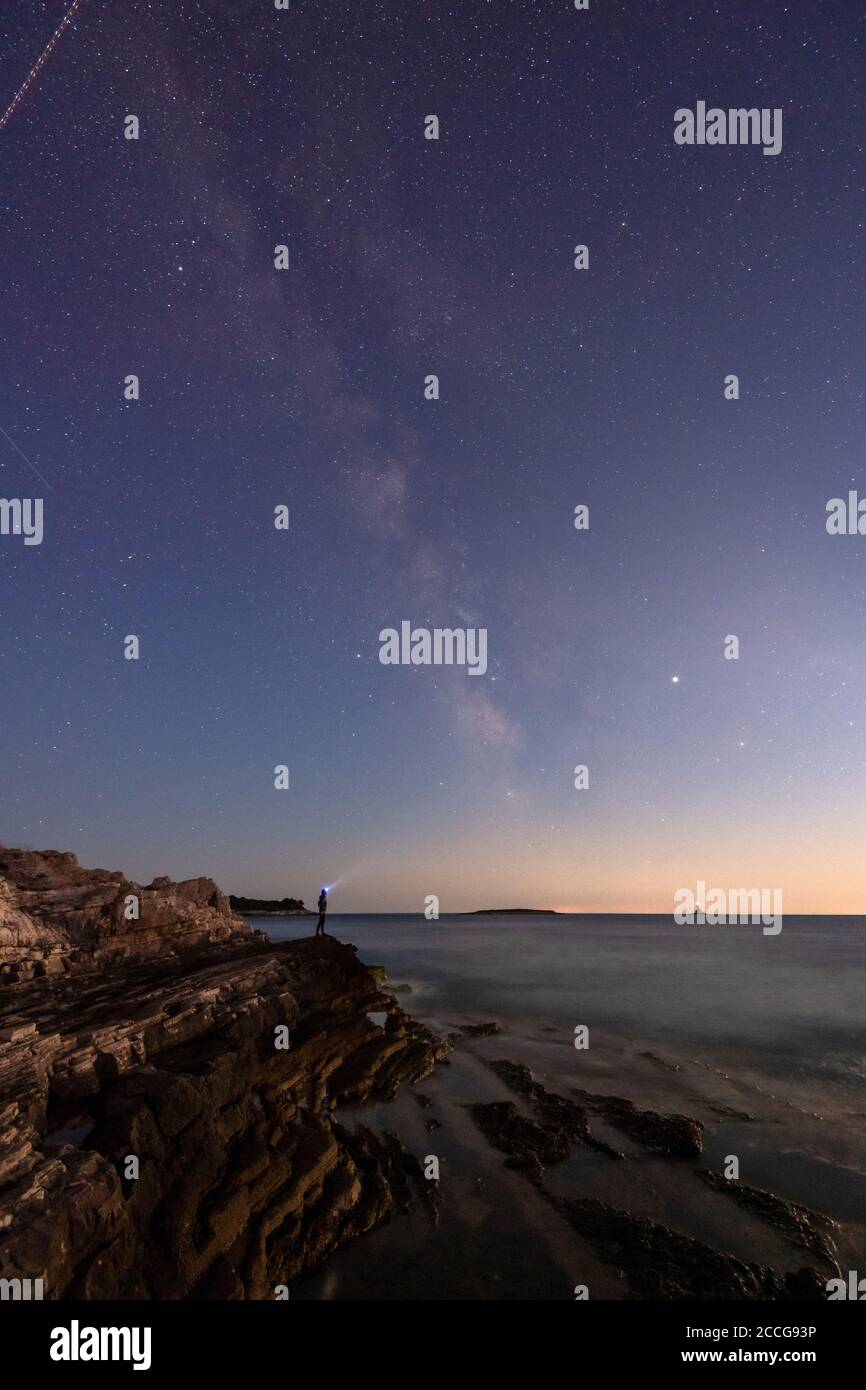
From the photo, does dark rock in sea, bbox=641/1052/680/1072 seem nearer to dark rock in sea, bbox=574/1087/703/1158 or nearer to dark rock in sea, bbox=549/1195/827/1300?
dark rock in sea, bbox=574/1087/703/1158

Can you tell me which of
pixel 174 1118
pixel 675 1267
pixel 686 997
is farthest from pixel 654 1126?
pixel 686 997

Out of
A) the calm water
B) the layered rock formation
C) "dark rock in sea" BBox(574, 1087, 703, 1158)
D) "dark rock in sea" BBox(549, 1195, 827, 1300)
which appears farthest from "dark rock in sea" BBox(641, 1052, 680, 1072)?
"dark rock in sea" BBox(549, 1195, 827, 1300)

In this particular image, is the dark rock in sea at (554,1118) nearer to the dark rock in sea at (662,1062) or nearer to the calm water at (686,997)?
the dark rock in sea at (662,1062)

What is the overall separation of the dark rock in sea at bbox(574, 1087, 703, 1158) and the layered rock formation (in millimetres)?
6475

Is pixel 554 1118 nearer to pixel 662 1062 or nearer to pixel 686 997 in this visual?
pixel 662 1062

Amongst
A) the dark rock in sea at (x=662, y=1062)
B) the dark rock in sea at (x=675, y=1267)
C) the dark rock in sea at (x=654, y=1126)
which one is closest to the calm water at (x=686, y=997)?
the dark rock in sea at (x=662, y=1062)

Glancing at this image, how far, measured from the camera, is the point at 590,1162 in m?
13.7

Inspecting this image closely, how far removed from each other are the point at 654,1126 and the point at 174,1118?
1331 cm

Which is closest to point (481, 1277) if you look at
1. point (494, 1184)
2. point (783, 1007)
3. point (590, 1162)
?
point (494, 1184)

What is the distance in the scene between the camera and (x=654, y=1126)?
1557 cm

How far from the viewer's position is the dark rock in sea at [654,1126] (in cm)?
1459
